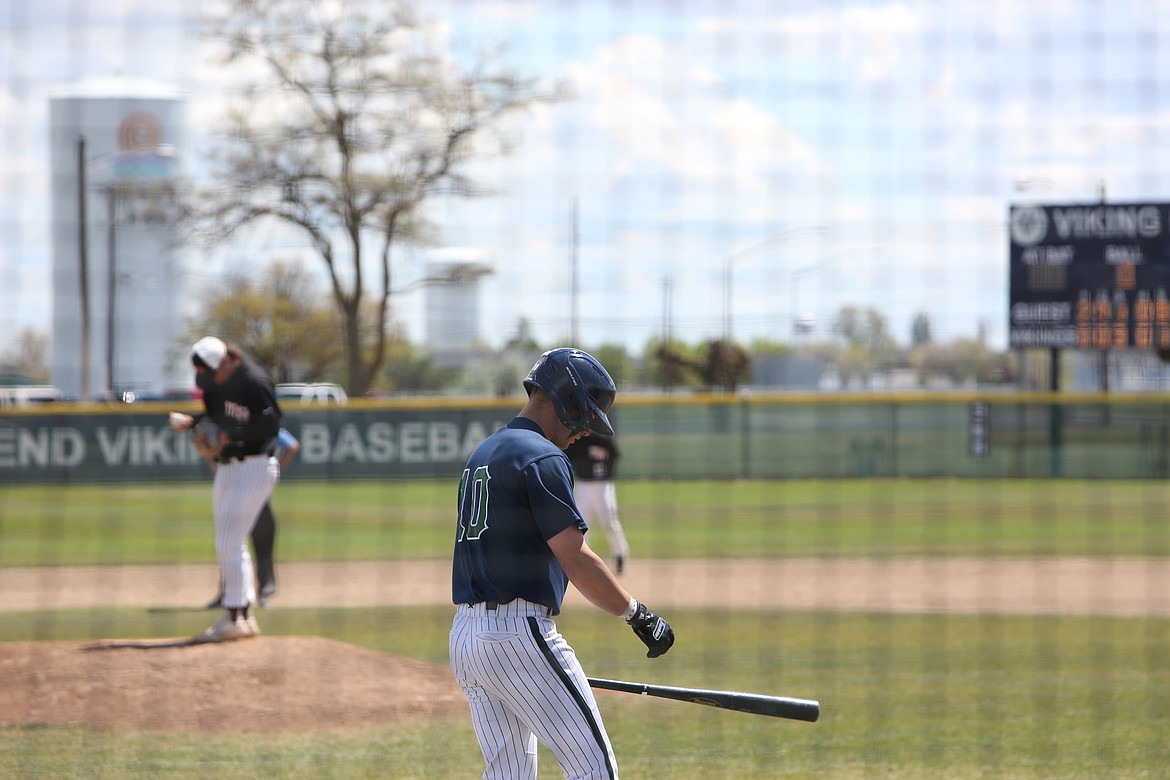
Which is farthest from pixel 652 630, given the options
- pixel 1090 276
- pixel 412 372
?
pixel 412 372

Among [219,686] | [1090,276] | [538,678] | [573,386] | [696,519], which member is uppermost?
[1090,276]

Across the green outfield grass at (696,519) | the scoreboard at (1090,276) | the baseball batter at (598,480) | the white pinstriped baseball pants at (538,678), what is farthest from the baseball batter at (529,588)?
the scoreboard at (1090,276)

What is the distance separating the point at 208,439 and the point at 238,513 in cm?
49

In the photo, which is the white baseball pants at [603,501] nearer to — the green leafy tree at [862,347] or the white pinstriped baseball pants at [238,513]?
the white pinstriped baseball pants at [238,513]

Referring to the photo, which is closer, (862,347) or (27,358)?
(27,358)

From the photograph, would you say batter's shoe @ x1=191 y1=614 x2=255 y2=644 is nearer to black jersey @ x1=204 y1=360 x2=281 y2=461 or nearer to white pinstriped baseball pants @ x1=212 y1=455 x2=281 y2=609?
white pinstriped baseball pants @ x1=212 y1=455 x2=281 y2=609

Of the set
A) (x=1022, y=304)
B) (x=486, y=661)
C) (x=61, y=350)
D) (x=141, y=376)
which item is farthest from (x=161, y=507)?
(x=141, y=376)

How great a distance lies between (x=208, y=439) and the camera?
26.1 feet

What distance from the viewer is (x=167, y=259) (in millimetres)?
37406

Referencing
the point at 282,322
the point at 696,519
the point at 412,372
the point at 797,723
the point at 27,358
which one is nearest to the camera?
the point at 797,723

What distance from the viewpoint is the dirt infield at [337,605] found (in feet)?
21.9

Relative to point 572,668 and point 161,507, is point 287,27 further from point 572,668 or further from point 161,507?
point 572,668

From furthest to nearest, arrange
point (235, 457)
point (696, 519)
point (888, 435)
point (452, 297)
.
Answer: point (452, 297) < point (888, 435) < point (696, 519) < point (235, 457)

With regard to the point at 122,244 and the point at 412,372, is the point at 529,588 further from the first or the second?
the point at 122,244
